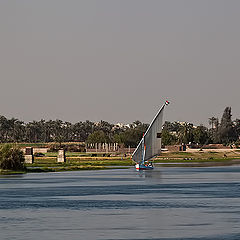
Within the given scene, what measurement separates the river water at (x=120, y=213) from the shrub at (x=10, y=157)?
121 ft

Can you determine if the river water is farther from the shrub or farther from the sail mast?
the sail mast

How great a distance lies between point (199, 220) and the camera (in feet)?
148

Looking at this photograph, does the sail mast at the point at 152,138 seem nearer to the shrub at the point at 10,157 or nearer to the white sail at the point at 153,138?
the white sail at the point at 153,138

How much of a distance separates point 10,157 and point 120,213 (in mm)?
67464

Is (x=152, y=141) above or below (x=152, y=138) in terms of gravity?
below

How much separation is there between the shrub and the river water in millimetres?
36941

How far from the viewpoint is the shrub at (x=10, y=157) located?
114 m

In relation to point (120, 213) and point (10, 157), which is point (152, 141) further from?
point (120, 213)

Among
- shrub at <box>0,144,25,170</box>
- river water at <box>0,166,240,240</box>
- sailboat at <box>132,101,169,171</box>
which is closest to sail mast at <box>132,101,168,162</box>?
sailboat at <box>132,101,169,171</box>

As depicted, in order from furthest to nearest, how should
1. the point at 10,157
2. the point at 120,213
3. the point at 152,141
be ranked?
the point at 152,141
the point at 10,157
the point at 120,213

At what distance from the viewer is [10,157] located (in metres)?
115

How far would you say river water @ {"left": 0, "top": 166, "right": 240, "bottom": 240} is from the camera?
129ft

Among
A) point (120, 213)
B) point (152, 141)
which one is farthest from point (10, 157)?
point (120, 213)

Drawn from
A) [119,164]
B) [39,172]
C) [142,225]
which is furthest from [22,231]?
[119,164]
